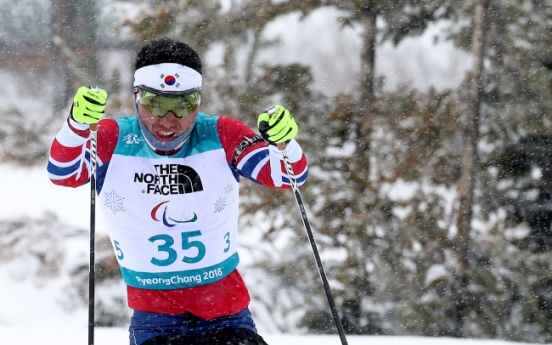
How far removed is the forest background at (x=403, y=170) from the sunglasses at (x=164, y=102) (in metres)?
5.86

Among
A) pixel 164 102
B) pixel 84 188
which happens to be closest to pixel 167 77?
pixel 164 102

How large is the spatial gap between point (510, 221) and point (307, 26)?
4.30m

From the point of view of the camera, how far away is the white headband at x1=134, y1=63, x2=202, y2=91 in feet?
8.72

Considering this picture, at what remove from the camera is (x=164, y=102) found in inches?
104

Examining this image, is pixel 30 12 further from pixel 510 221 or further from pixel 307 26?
pixel 510 221

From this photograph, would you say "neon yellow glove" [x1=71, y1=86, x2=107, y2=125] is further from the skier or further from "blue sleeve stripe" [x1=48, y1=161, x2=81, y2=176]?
"blue sleeve stripe" [x1=48, y1=161, x2=81, y2=176]

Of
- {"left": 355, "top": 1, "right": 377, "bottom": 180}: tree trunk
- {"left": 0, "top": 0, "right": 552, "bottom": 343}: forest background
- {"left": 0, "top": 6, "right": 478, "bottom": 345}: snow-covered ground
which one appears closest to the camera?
{"left": 0, "top": 0, "right": 552, "bottom": 343}: forest background

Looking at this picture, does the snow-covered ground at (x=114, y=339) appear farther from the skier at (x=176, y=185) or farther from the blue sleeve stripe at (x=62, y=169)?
the blue sleeve stripe at (x=62, y=169)

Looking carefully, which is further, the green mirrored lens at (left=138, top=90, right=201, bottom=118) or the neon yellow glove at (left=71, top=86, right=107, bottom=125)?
the green mirrored lens at (left=138, top=90, right=201, bottom=118)


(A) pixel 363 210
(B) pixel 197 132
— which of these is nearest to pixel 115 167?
(B) pixel 197 132

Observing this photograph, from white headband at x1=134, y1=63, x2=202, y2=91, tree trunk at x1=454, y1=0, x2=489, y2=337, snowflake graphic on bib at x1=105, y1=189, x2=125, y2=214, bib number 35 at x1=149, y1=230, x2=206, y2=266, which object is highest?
tree trunk at x1=454, y1=0, x2=489, y2=337

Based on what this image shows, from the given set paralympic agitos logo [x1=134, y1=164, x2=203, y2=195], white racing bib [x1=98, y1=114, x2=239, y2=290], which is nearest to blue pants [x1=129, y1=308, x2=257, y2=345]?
white racing bib [x1=98, y1=114, x2=239, y2=290]

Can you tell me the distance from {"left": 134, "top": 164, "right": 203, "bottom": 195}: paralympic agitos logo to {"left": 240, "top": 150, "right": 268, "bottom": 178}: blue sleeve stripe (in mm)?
181

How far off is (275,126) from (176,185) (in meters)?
0.45
